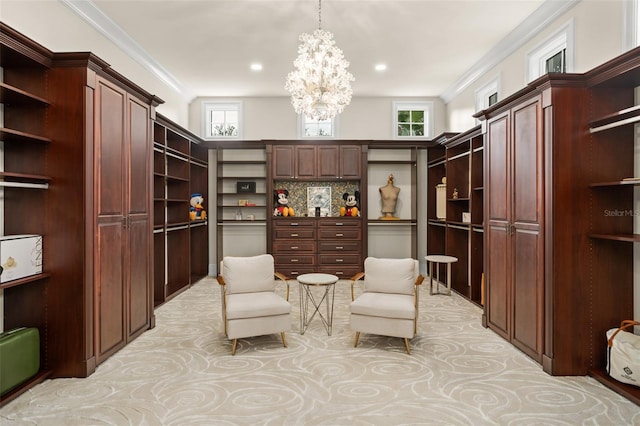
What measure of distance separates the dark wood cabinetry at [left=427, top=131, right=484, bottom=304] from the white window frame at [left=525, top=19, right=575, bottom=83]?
0.92 metres

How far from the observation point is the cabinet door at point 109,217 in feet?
10.9

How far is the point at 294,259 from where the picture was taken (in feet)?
24.0

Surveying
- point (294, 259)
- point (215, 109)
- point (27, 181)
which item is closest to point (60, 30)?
point (27, 181)

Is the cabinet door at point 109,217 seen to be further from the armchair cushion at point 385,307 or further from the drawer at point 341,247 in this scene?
the drawer at point 341,247

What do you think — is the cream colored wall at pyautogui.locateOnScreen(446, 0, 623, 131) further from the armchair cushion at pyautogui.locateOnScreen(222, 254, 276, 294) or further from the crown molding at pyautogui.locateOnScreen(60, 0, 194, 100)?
the crown molding at pyautogui.locateOnScreen(60, 0, 194, 100)

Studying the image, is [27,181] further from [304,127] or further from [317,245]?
[304,127]

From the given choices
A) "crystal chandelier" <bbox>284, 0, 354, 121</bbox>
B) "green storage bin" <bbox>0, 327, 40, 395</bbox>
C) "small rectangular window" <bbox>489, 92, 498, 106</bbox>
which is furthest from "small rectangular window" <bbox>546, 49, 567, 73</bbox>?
"green storage bin" <bbox>0, 327, 40, 395</bbox>

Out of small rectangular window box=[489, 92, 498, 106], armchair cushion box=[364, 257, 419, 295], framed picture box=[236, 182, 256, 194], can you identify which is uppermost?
small rectangular window box=[489, 92, 498, 106]

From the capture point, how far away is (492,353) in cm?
371

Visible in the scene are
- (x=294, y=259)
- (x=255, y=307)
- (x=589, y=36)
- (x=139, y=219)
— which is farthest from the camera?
(x=294, y=259)

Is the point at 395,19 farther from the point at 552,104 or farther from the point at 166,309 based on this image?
the point at 166,309

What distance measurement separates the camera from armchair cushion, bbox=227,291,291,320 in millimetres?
3721

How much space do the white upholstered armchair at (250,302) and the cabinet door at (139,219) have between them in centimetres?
88

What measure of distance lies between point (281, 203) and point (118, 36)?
3809 mm
